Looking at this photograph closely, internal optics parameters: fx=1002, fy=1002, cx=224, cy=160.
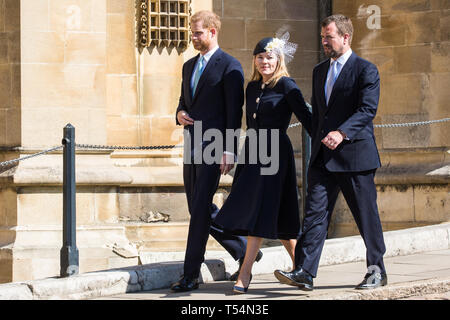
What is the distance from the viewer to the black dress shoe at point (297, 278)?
244 inches

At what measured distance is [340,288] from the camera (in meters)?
6.47

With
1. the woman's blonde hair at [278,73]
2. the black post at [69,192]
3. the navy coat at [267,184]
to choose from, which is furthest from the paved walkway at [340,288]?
the woman's blonde hair at [278,73]

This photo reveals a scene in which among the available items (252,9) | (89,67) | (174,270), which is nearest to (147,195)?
(89,67)

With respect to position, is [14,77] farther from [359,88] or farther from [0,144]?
[359,88]

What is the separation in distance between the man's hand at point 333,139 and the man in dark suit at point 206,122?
630mm

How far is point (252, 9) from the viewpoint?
36.7ft

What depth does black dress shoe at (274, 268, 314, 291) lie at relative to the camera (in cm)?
620

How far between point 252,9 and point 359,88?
5.04 m

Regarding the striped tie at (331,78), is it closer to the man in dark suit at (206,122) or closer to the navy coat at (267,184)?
the navy coat at (267,184)

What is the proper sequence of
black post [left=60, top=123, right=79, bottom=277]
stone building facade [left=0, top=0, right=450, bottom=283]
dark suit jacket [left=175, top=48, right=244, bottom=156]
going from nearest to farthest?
dark suit jacket [left=175, top=48, right=244, bottom=156] → black post [left=60, top=123, right=79, bottom=277] → stone building facade [left=0, top=0, right=450, bottom=283]

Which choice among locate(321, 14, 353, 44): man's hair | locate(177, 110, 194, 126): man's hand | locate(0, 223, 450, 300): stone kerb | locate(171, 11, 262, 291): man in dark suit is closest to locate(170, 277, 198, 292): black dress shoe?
locate(171, 11, 262, 291): man in dark suit

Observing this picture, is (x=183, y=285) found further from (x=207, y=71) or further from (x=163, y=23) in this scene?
(x=163, y=23)

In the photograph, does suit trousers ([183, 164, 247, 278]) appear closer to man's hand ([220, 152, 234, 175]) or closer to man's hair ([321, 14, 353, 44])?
man's hand ([220, 152, 234, 175])

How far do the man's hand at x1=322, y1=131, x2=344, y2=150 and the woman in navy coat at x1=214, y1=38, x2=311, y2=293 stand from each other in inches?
14.6
